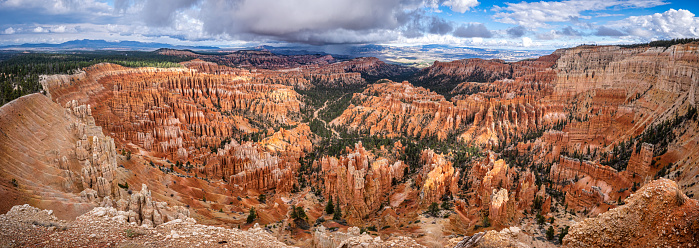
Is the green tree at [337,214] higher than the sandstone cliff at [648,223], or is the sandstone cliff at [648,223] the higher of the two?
the sandstone cliff at [648,223]

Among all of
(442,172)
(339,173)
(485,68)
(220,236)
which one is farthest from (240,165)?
(485,68)

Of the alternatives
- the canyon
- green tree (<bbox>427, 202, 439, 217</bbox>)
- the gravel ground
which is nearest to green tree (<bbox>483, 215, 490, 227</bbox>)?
the canyon

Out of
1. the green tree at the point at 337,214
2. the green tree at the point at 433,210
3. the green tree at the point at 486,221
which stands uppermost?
the green tree at the point at 486,221

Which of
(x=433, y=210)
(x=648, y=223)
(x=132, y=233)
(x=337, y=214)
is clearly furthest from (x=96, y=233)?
(x=433, y=210)

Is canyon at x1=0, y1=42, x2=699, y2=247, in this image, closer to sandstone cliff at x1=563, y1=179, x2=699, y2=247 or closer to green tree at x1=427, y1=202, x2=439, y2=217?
sandstone cliff at x1=563, y1=179, x2=699, y2=247

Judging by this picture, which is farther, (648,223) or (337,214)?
(337,214)

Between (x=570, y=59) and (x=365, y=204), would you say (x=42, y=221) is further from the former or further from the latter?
(x=570, y=59)

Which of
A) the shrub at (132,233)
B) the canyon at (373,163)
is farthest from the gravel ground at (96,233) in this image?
the canyon at (373,163)

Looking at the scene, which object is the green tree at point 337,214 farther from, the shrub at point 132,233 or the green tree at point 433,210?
the shrub at point 132,233

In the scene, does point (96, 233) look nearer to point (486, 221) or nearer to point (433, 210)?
point (433, 210)
